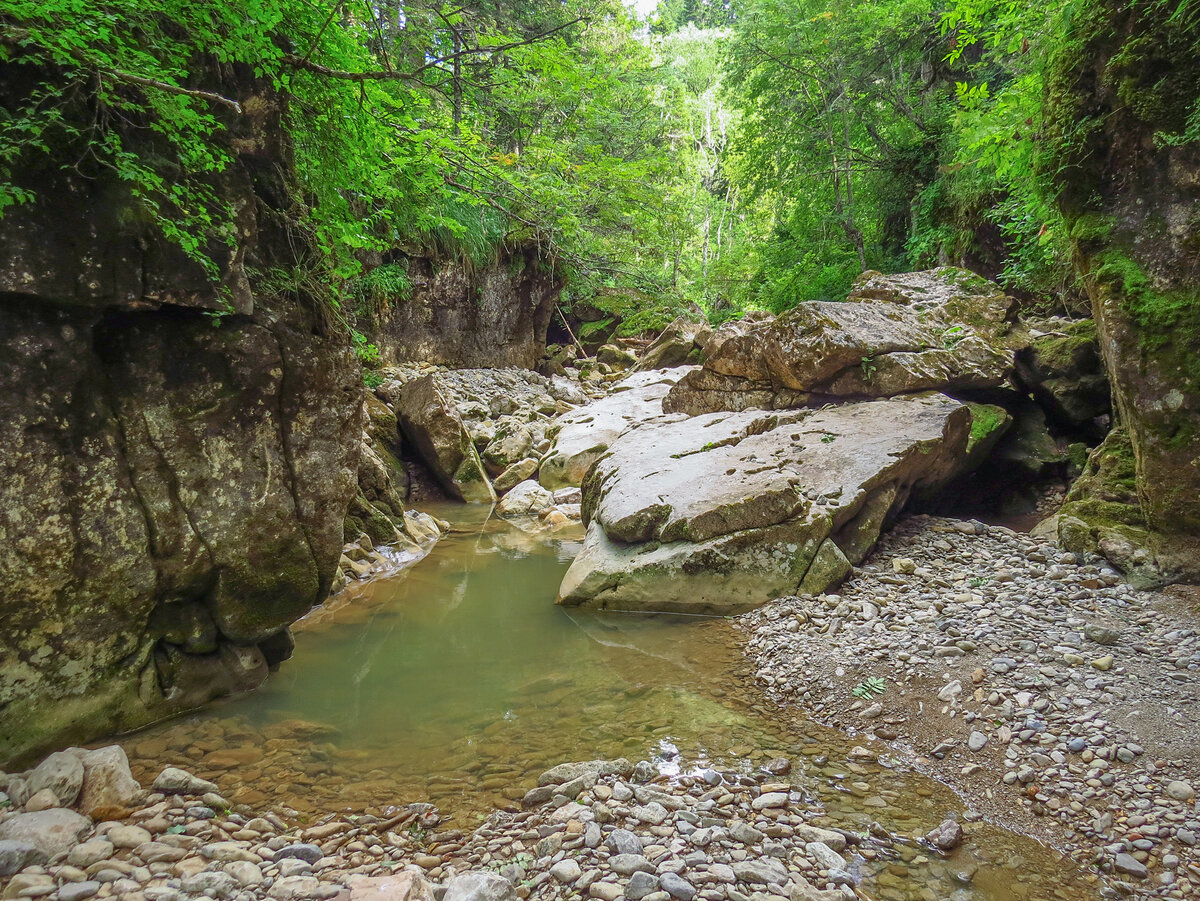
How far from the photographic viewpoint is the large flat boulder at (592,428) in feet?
39.7

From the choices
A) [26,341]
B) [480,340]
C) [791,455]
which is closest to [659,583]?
[791,455]

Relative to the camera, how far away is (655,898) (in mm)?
2367

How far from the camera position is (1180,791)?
2854 millimetres

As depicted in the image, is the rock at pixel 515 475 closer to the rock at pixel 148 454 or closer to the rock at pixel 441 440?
the rock at pixel 441 440

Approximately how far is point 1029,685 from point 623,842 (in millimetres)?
3017

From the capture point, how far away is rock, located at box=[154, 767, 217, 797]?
3.21 metres

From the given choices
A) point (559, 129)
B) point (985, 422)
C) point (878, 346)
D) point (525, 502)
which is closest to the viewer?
point (985, 422)

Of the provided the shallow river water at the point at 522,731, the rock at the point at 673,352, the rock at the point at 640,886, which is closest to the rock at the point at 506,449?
the rock at the point at 673,352

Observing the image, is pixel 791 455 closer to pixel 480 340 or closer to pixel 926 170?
pixel 926 170

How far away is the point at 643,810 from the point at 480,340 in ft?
57.4

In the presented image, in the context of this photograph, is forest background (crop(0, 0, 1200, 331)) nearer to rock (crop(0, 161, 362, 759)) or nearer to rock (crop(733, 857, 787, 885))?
rock (crop(0, 161, 362, 759))

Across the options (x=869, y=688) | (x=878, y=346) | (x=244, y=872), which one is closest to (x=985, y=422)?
(x=878, y=346)

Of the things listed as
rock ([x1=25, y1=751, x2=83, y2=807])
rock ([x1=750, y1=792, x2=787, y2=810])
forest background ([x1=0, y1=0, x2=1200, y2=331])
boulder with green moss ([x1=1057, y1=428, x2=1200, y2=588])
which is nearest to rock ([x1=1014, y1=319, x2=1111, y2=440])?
forest background ([x1=0, y1=0, x2=1200, y2=331])

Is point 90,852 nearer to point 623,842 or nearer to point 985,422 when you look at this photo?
point 623,842
